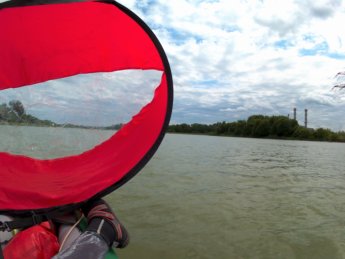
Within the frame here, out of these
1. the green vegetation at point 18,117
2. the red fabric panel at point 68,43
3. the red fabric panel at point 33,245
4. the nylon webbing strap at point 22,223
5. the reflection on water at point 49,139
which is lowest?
the red fabric panel at point 33,245

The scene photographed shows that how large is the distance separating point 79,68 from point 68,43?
0.26 metres

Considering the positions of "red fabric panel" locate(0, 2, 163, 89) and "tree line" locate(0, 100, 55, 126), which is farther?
"tree line" locate(0, 100, 55, 126)

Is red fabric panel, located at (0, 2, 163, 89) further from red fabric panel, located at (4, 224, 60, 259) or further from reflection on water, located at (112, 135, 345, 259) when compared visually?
reflection on water, located at (112, 135, 345, 259)

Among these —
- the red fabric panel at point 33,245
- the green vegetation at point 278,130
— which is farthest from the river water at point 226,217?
the green vegetation at point 278,130

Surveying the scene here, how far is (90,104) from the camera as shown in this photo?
3.52m

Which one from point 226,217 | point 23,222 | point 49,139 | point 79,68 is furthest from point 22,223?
point 226,217

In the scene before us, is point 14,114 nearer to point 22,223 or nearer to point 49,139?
point 49,139

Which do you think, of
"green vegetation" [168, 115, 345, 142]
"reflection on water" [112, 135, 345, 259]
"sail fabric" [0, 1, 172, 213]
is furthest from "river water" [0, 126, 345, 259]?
"green vegetation" [168, 115, 345, 142]

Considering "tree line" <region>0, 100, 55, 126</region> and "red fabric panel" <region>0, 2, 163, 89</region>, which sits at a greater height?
"red fabric panel" <region>0, 2, 163, 89</region>

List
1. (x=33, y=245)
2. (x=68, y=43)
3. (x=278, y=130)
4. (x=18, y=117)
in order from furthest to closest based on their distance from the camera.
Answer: (x=278, y=130) < (x=18, y=117) < (x=68, y=43) < (x=33, y=245)

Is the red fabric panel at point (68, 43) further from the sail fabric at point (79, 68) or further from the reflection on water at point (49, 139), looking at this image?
the reflection on water at point (49, 139)

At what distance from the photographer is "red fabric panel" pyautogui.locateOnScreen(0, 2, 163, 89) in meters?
3.19

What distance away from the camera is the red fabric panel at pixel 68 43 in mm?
3193

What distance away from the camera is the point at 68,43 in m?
3.37
